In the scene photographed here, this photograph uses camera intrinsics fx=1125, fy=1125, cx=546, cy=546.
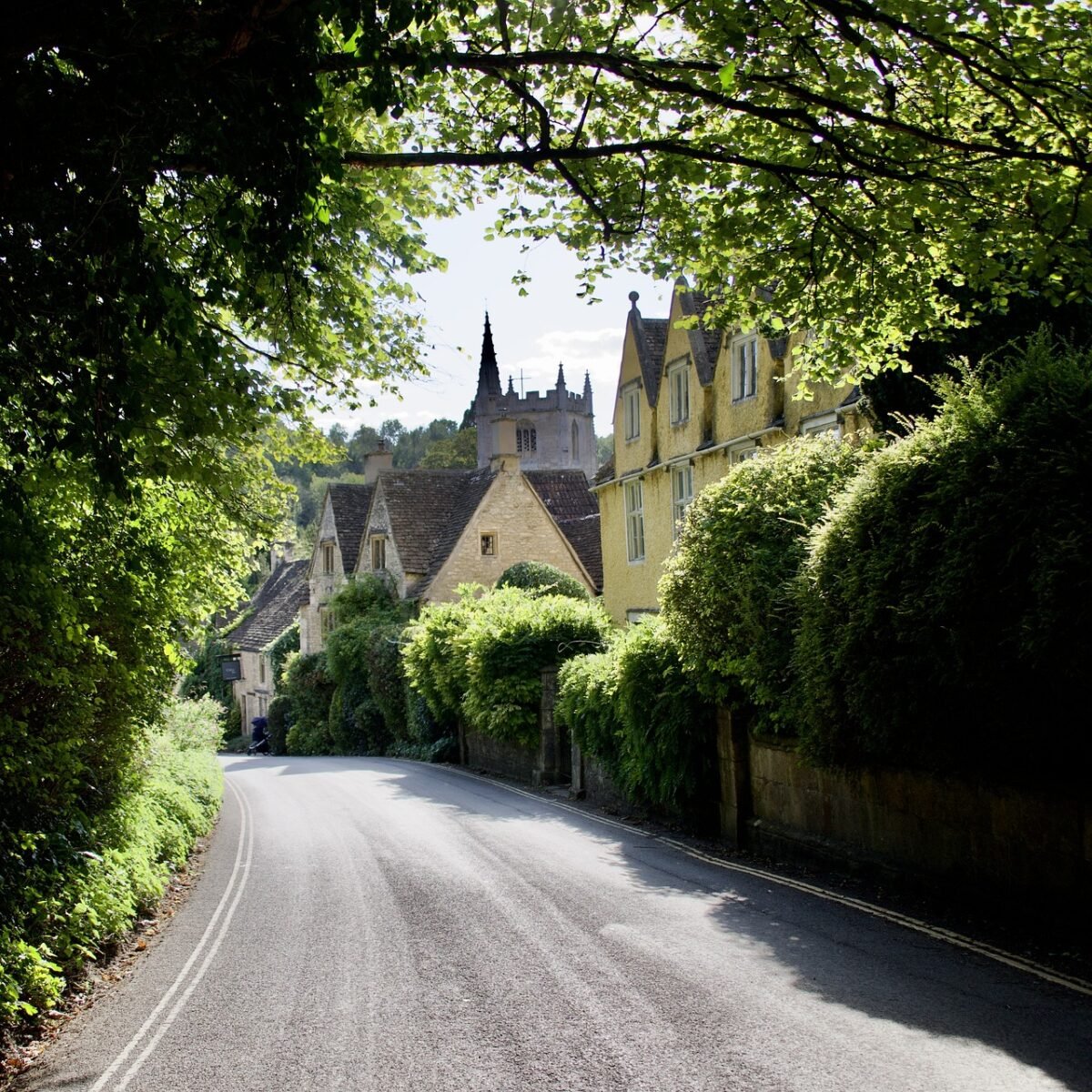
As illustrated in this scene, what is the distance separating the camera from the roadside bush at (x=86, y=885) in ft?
27.3

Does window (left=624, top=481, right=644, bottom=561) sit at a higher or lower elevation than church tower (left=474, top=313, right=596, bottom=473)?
lower

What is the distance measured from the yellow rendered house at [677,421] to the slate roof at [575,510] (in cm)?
1181

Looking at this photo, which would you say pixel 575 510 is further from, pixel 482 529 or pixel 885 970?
pixel 885 970

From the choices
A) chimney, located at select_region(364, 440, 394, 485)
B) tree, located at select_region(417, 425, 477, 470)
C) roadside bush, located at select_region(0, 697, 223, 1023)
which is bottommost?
roadside bush, located at select_region(0, 697, 223, 1023)

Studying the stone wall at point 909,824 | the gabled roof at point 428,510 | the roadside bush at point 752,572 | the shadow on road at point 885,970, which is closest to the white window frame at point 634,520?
the roadside bush at point 752,572

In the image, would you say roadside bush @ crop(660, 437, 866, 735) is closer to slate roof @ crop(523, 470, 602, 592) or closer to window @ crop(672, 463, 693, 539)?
window @ crop(672, 463, 693, 539)

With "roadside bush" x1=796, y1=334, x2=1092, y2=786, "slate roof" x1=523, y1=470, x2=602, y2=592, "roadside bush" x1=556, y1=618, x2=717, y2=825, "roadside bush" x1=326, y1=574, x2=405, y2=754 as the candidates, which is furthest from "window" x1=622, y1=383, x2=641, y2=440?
"roadside bush" x1=796, y1=334, x2=1092, y2=786

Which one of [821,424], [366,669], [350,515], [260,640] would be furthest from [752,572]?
[260,640]

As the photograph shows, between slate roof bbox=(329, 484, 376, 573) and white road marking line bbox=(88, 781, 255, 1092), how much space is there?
34097mm

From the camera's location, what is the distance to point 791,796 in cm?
1438

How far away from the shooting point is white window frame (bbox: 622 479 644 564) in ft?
98.4

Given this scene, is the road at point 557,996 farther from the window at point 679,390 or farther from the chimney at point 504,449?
the chimney at point 504,449

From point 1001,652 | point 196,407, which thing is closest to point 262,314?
point 196,407

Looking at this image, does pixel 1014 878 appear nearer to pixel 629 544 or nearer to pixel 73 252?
pixel 73 252
